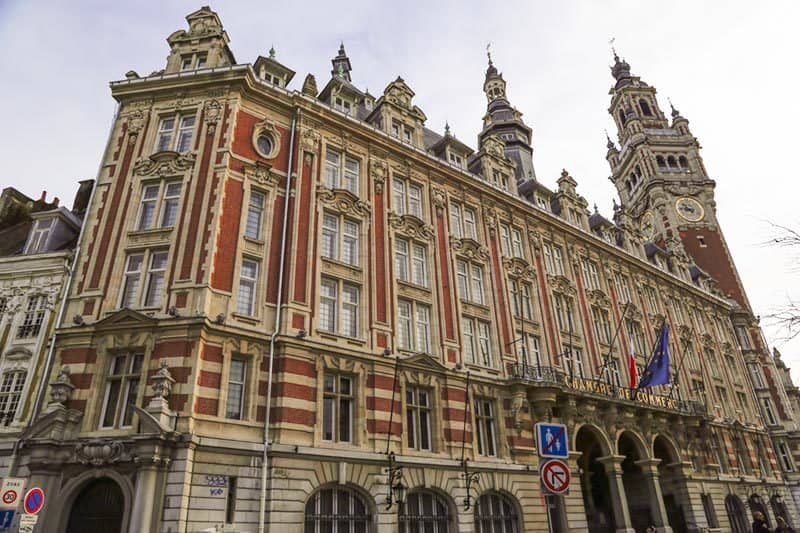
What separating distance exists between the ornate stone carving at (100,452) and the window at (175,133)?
1315cm

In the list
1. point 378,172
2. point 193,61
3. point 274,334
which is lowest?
point 274,334

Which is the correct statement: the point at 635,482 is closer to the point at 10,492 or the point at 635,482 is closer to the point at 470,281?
the point at 470,281

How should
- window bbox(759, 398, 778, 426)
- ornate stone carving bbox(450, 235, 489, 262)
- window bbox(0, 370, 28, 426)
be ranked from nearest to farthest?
window bbox(0, 370, 28, 426) → ornate stone carving bbox(450, 235, 489, 262) → window bbox(759, 398, 778, 426)

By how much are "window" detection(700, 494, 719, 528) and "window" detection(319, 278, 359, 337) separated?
27631 mm

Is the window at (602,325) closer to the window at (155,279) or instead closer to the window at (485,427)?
the window at (485,427)

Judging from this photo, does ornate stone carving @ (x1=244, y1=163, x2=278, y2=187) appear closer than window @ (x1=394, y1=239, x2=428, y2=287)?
Yes

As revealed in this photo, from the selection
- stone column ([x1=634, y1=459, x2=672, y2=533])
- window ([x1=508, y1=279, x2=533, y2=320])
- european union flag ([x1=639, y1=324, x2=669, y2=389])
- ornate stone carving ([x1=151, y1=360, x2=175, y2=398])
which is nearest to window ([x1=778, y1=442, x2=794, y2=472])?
stone column ([x1=634, y1=459, x2=672, y2=533])

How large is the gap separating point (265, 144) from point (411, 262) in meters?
9.36

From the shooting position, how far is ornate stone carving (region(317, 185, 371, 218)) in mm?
25898

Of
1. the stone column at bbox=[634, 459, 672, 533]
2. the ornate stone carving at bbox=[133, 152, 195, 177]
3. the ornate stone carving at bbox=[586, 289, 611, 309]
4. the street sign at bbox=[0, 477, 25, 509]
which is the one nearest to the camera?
the street sign at bbox=[0, 477, 25, 509]

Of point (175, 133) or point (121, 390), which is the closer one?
point (121, 390)

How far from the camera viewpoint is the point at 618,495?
28891 mm

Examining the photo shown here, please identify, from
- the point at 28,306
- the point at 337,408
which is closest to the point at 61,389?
the point at 28,306

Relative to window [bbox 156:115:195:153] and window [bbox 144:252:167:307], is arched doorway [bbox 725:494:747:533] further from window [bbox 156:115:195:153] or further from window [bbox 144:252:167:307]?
window [bbox 156:115:195:153]
